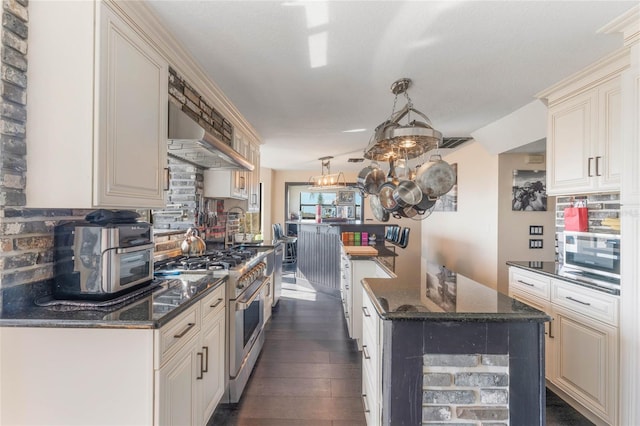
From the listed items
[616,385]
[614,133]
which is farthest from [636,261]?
[614,133]

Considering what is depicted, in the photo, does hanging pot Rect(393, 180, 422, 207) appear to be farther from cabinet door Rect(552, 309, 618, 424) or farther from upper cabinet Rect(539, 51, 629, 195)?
cabinet door Rect(552, 309, 618, 424)

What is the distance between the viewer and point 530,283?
8.42 ft

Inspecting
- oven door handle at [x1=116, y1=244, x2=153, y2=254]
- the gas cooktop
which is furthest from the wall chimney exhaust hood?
the gas cooktop

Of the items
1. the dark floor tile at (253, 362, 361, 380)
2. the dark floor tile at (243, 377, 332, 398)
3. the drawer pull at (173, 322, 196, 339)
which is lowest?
the dark floor tile at (243, 377, 332, 398)

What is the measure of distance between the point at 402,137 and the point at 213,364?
1907 millimetres

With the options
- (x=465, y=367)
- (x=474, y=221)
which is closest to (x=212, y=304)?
(x=465, y=367)

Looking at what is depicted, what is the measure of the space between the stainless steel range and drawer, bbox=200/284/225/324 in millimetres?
112

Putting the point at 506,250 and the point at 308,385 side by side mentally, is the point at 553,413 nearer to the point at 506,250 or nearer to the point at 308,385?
the point at 308,385

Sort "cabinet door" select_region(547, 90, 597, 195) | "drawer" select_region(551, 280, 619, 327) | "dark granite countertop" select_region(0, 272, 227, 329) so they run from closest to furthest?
"dark granite countertop" select_region(0, 272, 227, 329) < "drawer" select_region(551, 280, 619, 327) < "cabinet door" select_region(547, 90, 597, 195)

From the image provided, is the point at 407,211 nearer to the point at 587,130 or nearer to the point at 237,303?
the point at 587,130

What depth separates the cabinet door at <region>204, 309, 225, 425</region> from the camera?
1779mm

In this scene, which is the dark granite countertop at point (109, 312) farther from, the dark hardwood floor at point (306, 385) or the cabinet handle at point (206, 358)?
the dark hardwood floor at point (306, 385)

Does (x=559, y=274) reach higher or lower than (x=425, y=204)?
lower

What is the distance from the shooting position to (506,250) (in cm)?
402
